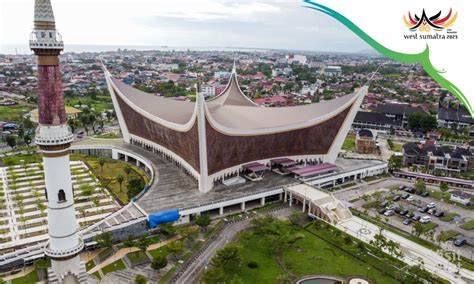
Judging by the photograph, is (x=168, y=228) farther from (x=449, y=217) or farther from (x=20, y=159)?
(x=20, y=159)

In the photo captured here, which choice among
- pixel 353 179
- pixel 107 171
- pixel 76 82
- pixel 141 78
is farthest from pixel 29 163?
pixel 141 78

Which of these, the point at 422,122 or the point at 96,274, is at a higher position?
the point at 422,122

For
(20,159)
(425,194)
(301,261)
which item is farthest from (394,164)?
(20,159)

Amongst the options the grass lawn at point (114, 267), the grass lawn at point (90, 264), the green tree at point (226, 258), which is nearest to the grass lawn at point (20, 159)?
the grass lawn at point (90, 264)

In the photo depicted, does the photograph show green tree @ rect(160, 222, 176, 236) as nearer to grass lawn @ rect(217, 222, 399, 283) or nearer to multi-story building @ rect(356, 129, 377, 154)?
grass lawn @ rect(217, 222, 399, 283)

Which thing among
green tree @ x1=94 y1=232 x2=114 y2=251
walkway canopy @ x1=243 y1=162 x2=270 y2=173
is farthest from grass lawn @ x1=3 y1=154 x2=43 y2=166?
walkway canopy @ x1=243 y1=162 x2=270 y2=173

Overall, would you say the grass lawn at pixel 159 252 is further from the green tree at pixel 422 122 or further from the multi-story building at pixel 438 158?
the green tree at pixel 422 122
